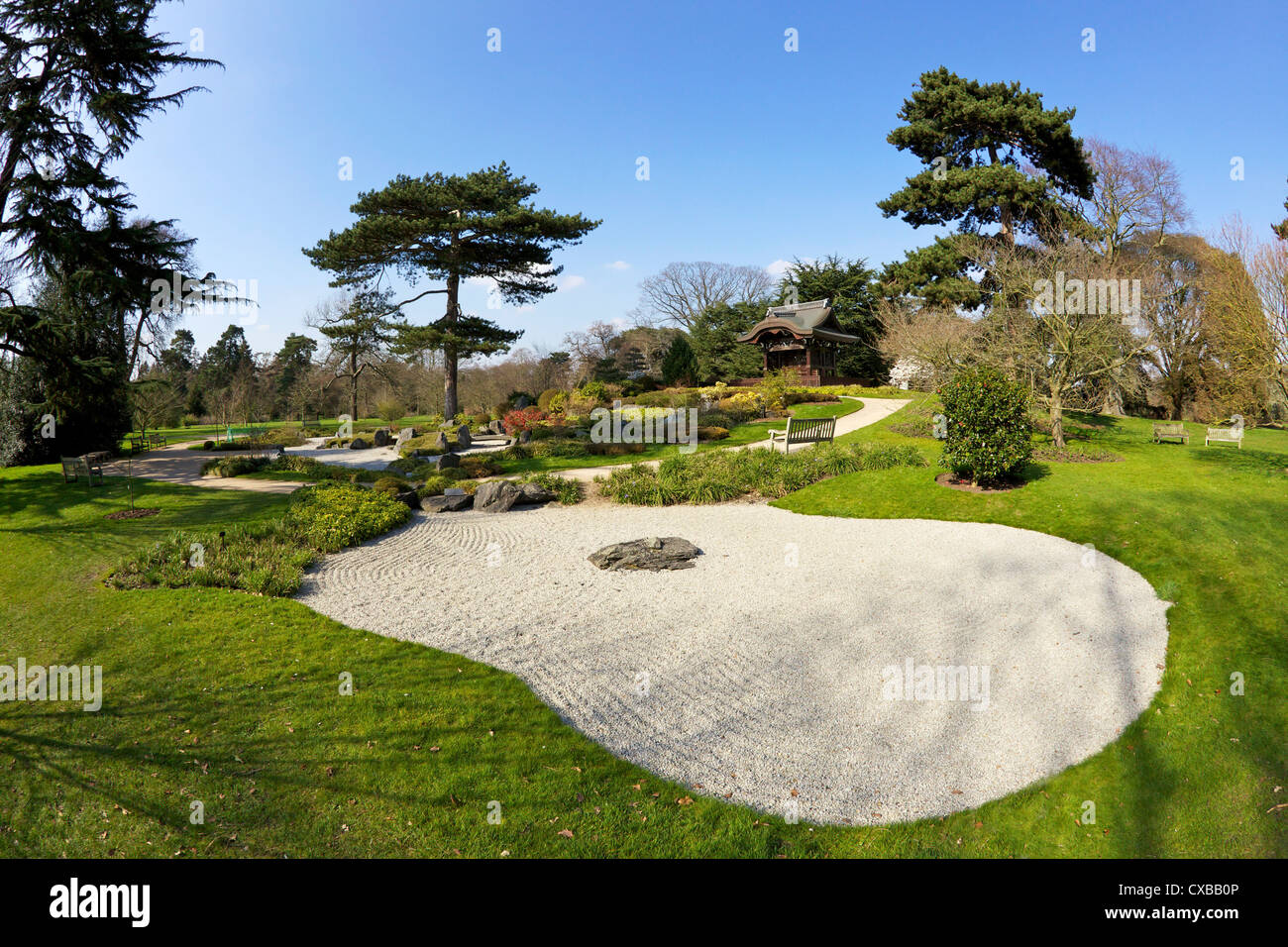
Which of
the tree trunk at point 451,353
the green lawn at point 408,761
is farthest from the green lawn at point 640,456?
the tree trunk at point 451,353

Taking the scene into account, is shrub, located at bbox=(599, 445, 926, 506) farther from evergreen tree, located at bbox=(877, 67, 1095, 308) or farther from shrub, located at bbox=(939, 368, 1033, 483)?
evergreen tree, located at bbox=(877, 67, 1095, 308)

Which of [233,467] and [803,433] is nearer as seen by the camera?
[233,467]

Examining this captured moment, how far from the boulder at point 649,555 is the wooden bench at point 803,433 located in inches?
268

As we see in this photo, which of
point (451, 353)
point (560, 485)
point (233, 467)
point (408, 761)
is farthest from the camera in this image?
point (451, 353)

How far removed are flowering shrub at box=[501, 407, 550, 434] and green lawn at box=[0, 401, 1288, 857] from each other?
15.0m

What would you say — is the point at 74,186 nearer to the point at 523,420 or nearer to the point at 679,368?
the point at 523,420

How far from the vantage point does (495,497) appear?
40.5 ft

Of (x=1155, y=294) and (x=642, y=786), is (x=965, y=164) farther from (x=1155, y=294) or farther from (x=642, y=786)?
(x=642, y=786)

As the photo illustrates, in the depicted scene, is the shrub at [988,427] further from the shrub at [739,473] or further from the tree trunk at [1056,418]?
the tree trunk at [1056,418]

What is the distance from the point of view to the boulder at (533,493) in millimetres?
12664

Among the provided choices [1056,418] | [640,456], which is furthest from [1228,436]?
[640,456]

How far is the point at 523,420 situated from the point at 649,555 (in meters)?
15.0

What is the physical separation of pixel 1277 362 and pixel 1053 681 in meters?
12.6
